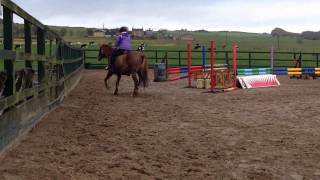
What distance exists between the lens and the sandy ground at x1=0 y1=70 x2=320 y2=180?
16.9 ft

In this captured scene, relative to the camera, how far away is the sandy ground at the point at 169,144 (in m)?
5.14

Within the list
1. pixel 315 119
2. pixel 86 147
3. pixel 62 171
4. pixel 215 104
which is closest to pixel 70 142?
pixel 86 147

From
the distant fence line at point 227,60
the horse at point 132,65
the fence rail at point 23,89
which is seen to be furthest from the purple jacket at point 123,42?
the distant fence line at point 227,60

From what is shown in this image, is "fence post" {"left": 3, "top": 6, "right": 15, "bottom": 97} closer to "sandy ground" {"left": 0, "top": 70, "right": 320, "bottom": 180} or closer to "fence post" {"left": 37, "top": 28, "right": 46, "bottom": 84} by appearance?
"sandy ground" {"left": 0, "top": 70, "right": 320, "bottom": 180}

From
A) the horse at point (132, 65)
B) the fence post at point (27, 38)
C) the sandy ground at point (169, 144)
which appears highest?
the fence post at point (27, 38)

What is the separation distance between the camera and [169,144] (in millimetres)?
6770

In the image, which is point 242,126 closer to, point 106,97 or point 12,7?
point 12,7

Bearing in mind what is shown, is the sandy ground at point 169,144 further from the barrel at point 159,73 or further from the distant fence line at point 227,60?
the distant fence line at point 227,60

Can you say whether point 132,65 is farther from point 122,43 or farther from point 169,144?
point 169,144

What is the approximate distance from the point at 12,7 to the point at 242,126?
13.7 ft

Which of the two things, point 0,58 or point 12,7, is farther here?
point 12,7

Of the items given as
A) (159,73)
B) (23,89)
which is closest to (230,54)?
(159,73)

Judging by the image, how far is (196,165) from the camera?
218 inches

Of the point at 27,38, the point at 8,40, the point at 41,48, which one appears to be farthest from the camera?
the point at 41,48
